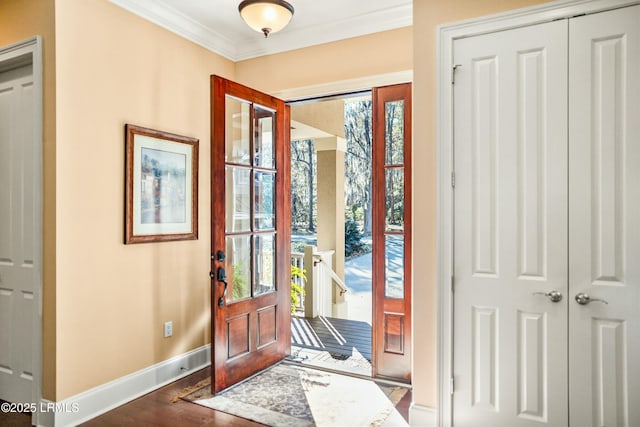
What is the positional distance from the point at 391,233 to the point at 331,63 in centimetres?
155

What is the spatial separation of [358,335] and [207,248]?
2.05 metres

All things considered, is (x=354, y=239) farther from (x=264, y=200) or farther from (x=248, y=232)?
(x=248, y=232)

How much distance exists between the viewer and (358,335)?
4.72 meters

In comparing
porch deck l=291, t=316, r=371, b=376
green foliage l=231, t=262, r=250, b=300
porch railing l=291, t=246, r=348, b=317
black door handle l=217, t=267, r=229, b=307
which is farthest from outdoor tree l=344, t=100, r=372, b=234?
black door handle l=217, t=267, r=229, b=307

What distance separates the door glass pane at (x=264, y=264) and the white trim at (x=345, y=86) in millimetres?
1290

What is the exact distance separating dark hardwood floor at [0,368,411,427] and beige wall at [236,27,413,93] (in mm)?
2616

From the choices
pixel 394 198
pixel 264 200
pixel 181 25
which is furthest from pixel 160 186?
pixel 394 198

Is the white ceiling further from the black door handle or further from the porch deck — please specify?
the porch deck

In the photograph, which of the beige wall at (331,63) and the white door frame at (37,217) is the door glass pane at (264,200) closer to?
the beige wall at (331,63)

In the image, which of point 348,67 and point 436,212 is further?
point 348,67

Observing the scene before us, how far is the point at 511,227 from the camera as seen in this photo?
2303 millimetres

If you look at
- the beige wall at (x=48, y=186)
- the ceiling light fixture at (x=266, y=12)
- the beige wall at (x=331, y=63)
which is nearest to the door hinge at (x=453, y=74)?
the beige wall at (x=331, y=63)

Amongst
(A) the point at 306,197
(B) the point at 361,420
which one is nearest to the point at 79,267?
(B) the point at 361,420

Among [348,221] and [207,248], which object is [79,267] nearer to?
[207,248]
